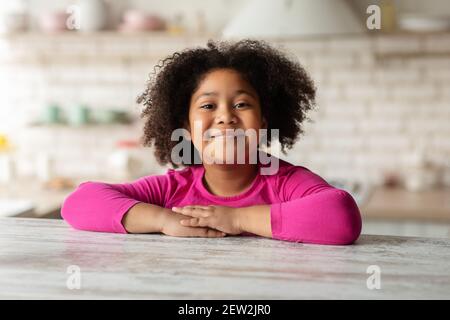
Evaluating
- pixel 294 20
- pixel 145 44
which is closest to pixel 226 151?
pixel 294 20

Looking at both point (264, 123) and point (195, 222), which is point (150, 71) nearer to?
point (264, 123)

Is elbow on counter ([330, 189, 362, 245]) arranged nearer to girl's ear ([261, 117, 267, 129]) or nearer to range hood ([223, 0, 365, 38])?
girl's ear ([261, 117, 267, 129])

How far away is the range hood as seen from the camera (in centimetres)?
265

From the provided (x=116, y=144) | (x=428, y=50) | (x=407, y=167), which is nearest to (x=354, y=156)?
(x=407, y=167)

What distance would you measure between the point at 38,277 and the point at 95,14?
Result: 9.32 ft

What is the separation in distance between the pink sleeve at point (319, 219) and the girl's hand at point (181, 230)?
0.11 metres

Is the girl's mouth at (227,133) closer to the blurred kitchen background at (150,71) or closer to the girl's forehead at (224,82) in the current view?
the girl's forehead at (224,82)

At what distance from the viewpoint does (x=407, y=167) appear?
342 centimetres

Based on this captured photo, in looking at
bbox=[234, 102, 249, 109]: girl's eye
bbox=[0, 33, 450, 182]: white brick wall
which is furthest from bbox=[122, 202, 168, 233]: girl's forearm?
bbox=[0, 33, 450, 182]: white brick wall

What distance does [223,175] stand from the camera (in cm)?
146

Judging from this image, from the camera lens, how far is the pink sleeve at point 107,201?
131 centimetres

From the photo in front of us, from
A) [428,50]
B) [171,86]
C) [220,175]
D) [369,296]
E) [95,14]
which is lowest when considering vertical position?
[369,296]

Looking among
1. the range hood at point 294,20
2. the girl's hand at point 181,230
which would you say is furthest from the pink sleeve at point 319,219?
the range hood at point 294,20

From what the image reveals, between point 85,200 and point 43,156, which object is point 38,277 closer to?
point 85,200
